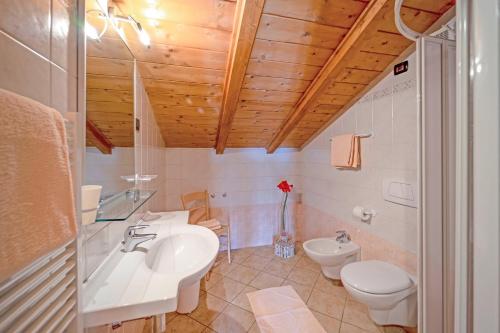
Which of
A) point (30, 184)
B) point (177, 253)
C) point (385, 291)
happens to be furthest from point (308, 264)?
point (30, 184)

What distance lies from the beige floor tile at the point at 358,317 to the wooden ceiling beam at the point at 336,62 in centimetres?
185

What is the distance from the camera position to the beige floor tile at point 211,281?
211 cm

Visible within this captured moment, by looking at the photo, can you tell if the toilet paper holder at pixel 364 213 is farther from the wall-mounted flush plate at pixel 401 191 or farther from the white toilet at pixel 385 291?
the white toilet at pixel 385 291

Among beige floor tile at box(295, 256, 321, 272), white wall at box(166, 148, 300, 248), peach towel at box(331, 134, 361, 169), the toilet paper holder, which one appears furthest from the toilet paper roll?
white wall at box(166, 148, 300, 248)

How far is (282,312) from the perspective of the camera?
69.2 inches

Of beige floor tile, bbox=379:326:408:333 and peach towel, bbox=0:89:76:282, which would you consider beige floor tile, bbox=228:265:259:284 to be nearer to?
beige floor tile, bbox=379:326:408:333

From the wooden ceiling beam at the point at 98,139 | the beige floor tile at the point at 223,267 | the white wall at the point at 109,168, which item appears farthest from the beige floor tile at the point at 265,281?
the wooden ceiling beam at the point at 98,139

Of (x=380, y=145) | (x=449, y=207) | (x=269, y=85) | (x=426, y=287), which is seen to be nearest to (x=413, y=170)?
(x=380, y=145)

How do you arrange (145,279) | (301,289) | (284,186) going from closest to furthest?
(145,279), (301,289), (284,186)

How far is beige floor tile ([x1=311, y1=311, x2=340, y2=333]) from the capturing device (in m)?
1.59

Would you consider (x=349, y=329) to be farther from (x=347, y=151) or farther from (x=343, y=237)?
(x=347, y=151)

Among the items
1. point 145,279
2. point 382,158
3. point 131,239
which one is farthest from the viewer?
point 382,158

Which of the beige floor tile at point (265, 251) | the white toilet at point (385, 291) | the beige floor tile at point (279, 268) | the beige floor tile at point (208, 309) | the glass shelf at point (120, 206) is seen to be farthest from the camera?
the beige floor tile at point (265, 251)

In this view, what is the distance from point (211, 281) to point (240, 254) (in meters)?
0.71
